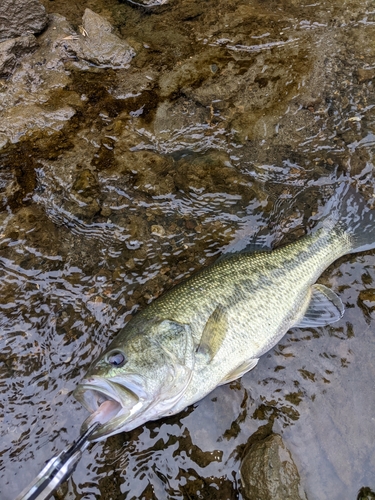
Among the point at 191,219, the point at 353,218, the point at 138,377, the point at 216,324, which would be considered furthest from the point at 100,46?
the point at 138,377

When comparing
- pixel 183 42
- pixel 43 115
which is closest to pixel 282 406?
pixel 43 115

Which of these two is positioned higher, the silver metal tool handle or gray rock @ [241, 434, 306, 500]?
the silver metal tool handle

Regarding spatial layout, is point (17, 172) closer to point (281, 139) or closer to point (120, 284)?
point (120, 284)

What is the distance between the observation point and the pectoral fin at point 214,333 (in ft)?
10.7

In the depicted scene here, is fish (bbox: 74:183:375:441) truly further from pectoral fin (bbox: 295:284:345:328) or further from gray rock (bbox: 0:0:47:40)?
gray rock (bbox: 0:0:47:40)

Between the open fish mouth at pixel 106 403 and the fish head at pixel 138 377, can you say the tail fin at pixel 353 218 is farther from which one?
the open fish mouth at pixel 106 403

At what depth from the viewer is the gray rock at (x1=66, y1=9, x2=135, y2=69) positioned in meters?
5.00

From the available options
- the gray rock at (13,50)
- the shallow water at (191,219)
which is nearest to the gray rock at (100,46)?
the shallow water at (191,219)

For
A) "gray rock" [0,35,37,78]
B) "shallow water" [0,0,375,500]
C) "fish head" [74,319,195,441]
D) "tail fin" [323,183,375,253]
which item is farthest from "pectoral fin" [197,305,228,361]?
"gray rock" [0,35,37,78]

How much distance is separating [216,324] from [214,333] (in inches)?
3.2

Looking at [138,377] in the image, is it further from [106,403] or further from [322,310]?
[322,310]

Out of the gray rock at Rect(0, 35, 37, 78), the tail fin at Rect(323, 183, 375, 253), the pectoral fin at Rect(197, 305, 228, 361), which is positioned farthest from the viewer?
the gray rock at Rect(0, 35, 37, 78)

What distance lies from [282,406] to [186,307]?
129cm

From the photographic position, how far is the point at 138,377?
2949 millimetres
